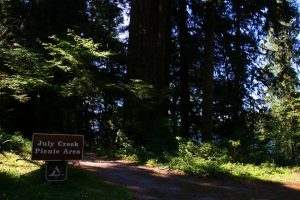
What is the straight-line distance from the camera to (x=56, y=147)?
320 inches

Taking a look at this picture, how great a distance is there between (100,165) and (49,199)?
4344mm

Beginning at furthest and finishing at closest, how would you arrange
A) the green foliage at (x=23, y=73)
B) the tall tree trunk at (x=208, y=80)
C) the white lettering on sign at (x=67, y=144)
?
the tall tree trunk at (x=208, y=80), the green foliage at (x=23, y=73), the white lettering on sign at (x=67, y=144)

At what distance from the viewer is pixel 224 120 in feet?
67.7

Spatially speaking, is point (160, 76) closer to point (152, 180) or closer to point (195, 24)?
point (195, 24)

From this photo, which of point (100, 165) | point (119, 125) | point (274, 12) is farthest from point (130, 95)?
point (274, 12)

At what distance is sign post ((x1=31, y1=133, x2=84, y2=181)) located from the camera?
7.89m

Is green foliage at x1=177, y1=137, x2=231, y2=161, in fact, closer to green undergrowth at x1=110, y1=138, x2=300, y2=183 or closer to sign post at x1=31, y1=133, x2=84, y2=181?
green undergrowth at x1=110, y1=138, x2=300, y2=183

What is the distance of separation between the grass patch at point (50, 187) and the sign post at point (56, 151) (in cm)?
30

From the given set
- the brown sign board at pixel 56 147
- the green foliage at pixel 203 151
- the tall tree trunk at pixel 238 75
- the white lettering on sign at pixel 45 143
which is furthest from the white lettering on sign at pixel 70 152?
the tall tree trunk at pixel 238 75

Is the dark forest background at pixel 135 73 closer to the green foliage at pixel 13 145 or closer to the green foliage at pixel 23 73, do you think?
the green foliage at pixel 23 73

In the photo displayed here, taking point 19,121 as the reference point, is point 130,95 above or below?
above

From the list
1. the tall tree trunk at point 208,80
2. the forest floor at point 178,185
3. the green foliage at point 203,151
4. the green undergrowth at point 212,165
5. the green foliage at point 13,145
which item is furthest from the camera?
the tall tree trunk at point 208,80

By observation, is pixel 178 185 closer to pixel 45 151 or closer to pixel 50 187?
pixel 50 187

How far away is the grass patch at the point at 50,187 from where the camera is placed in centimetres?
793
